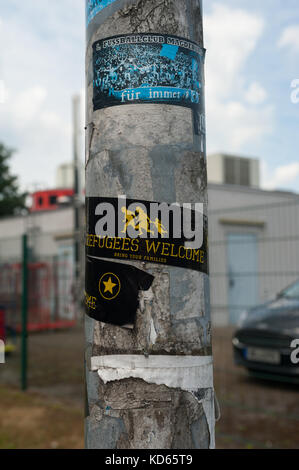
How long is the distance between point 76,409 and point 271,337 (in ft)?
8.45

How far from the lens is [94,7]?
5.11 ft

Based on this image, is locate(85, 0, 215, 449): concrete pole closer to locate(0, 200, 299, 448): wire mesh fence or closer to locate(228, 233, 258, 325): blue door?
locate(0, 200, 299, 448): wire mesh fence

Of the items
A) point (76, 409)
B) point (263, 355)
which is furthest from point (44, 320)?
point (263, 355)

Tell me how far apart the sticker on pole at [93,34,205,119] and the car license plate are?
541cm

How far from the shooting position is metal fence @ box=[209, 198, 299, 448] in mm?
5121

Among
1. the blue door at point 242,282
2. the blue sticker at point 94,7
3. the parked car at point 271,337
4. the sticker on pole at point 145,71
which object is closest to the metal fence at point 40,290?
the blue door at point 242,282

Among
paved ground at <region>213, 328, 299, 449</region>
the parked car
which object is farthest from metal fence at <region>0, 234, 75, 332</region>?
the parked car

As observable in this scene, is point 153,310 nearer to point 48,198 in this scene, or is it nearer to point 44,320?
point 44,320

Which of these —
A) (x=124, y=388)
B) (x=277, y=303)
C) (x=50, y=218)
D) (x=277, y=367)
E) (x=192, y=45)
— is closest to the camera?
(x=124, y=388)

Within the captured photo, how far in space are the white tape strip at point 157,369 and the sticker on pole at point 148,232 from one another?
0.23 metres

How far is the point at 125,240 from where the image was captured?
4.50 feet
